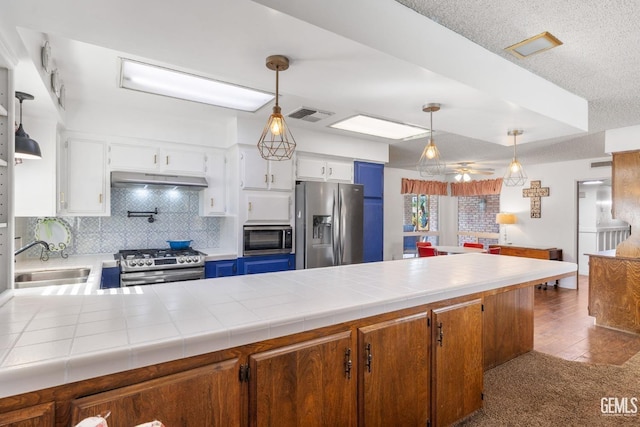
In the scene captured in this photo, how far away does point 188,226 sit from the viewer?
4.10 m

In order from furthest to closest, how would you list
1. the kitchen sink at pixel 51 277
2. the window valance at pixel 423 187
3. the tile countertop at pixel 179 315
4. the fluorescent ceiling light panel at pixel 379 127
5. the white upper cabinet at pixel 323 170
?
the window valance at pixel 423 187, the white upper cabinet at pixel 323 170, the fluorescent ceiling light panel at pixel 379 127, the kitchen sink at pixel 51 277, the tile countertop at pixel 179 315

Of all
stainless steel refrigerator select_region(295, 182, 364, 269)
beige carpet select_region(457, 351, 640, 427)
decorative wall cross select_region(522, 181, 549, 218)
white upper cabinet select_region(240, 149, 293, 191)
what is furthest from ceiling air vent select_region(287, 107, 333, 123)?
decorative wall cross select_region(522, 181, 549, 218)

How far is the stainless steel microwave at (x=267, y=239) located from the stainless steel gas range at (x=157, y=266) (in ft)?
1.74

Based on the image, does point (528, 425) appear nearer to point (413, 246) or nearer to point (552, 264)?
point (552, 264)

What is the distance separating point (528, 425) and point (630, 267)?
2.87 m

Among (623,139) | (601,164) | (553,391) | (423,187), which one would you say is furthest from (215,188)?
(601,164)

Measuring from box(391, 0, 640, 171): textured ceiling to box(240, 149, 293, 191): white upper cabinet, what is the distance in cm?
239

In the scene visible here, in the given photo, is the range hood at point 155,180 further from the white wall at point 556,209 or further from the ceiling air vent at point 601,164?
the ceiling air vent at point 601,164

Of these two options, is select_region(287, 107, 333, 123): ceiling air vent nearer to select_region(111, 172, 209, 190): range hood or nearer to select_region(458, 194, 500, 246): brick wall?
select_region(111, 172, 209, 190): range hood

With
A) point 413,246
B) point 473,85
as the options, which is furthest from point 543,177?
point 473,85

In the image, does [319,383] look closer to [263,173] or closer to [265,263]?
[265,263]

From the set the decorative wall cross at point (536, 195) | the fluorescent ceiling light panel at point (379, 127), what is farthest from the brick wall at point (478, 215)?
the fluorescent ceiling light panel at point (379, 127)

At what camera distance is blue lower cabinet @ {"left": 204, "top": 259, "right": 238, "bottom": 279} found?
11.7 feet

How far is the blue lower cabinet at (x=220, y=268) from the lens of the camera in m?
3.56
